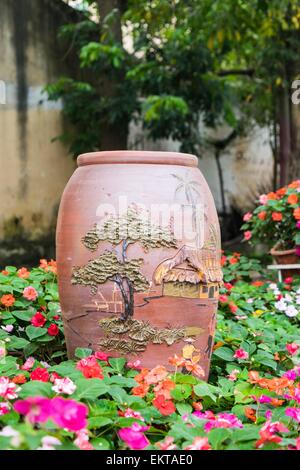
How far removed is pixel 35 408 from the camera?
3.54 feet

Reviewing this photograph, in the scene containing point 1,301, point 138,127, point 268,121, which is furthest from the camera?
point 268,121

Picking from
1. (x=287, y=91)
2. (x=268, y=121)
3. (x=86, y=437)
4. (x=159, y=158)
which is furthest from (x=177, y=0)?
(x=86, y=437)

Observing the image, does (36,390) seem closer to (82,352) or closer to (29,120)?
(82,352)

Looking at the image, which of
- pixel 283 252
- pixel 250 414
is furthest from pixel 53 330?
pixel 283 252

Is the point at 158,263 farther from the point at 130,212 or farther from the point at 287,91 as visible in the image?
the point at 287,91

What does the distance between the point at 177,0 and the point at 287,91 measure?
147 centimetres

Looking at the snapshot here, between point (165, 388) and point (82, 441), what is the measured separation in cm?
43

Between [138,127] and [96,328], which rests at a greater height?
[138,127]

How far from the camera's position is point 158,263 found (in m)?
2.05

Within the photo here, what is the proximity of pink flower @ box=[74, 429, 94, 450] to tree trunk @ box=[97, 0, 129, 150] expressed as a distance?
5.09 metres

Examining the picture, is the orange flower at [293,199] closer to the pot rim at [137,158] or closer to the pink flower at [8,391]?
the pot rim at [137,158]

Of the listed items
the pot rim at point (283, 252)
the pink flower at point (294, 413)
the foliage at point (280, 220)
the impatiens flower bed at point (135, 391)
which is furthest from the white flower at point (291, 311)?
the pink flower at point (294, 413)

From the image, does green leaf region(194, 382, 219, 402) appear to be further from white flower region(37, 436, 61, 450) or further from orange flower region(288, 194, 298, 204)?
orange flower region(288, 194, 298, 204)

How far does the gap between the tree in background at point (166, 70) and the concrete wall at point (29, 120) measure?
24 cm
